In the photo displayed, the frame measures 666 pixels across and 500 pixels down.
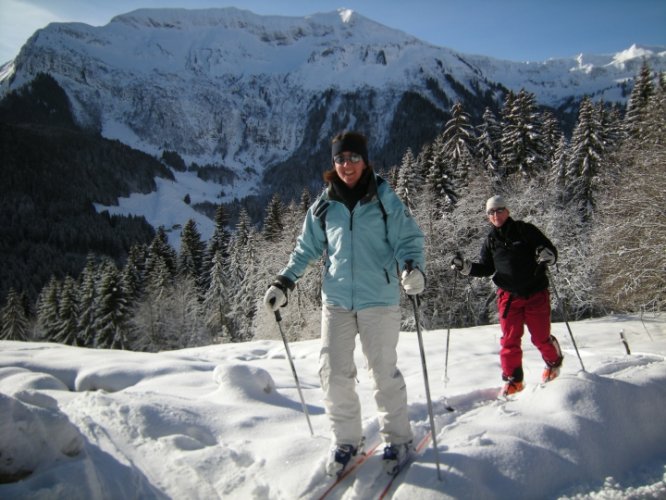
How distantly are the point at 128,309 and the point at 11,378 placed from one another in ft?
128

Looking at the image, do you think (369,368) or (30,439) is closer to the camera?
Answer: (30,439)

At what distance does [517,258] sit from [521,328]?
0.82 metres

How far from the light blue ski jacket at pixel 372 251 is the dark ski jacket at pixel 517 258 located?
2030 mm

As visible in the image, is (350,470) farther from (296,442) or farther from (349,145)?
(349,145)

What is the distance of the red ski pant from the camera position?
15.3ft

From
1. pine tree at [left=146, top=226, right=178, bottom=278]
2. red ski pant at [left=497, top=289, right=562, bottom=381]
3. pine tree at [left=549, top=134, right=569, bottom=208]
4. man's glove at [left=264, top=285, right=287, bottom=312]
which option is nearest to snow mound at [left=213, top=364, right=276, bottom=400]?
man's glove at [left=264, top=285, right=287, bottom=312]

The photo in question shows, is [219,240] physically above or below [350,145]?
below

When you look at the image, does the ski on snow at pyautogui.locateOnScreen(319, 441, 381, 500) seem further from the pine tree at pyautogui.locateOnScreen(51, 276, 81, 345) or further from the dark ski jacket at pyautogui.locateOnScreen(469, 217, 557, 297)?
the pine tree at pyautogui.locateOnScreen(51, 276, 81, 345)

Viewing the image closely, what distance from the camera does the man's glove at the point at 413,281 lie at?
3.06 metres

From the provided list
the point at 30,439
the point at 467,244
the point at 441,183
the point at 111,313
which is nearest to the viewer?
the point at 30,439

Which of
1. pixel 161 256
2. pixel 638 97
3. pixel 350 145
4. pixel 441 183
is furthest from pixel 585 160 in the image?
pixel 161 256

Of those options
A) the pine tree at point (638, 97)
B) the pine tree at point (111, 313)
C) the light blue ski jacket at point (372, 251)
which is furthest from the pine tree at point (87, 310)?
the pine tree at point (638, 97)

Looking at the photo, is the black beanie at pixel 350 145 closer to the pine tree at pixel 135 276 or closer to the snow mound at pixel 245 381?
the snow mound at pixel 245 381

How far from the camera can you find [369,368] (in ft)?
10.5
